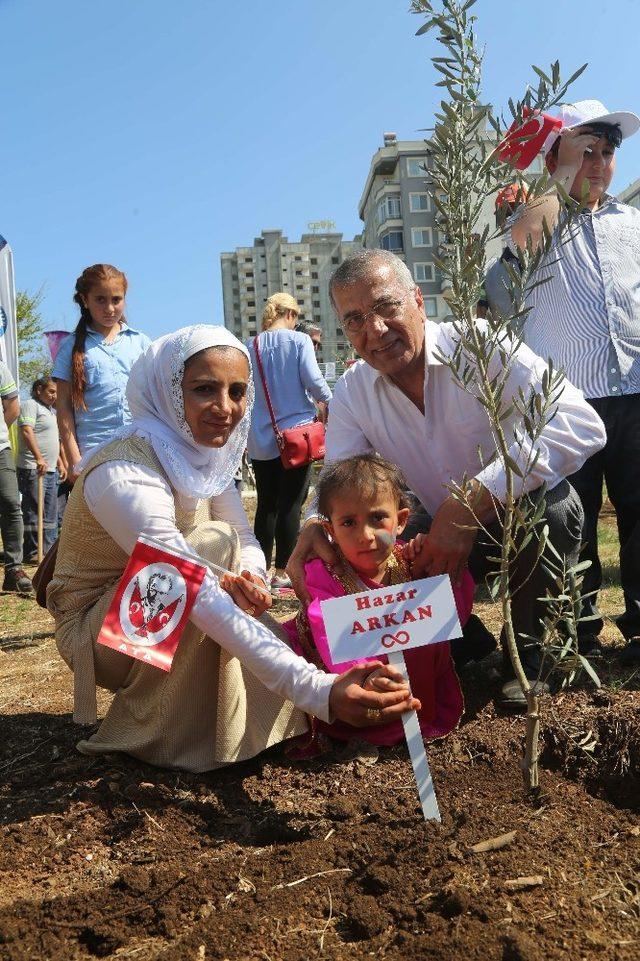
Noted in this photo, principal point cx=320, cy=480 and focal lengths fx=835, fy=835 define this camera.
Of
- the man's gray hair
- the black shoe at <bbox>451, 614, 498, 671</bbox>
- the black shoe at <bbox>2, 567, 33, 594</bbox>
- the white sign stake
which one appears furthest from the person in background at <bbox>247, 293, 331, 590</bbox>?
the white sign stake

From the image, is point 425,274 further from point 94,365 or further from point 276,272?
point 94,365

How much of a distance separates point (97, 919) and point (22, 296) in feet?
83.6

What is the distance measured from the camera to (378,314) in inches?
108

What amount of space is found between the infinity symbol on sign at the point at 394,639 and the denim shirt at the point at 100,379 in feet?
9.18

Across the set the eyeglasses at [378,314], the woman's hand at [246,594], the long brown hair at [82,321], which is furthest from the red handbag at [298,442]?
the woman's hand at [246,594]

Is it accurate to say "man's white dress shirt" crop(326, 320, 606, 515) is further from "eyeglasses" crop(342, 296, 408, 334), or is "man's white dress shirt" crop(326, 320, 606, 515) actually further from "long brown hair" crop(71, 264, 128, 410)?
"long brown hair" crop(71, 264, 128, 410)

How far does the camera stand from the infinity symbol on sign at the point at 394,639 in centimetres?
202

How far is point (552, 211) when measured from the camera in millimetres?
3119

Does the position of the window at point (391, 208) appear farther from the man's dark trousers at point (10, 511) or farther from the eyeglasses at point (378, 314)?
the eyeglasses at point (378, 314)

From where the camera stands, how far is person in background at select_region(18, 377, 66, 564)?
8211 mm

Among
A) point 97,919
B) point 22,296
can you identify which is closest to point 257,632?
point 97,919

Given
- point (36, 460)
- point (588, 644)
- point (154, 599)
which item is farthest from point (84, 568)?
point (36, 460)

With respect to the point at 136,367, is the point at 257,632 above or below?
below

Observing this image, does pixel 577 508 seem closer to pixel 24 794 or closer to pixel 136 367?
pixel 136 367
